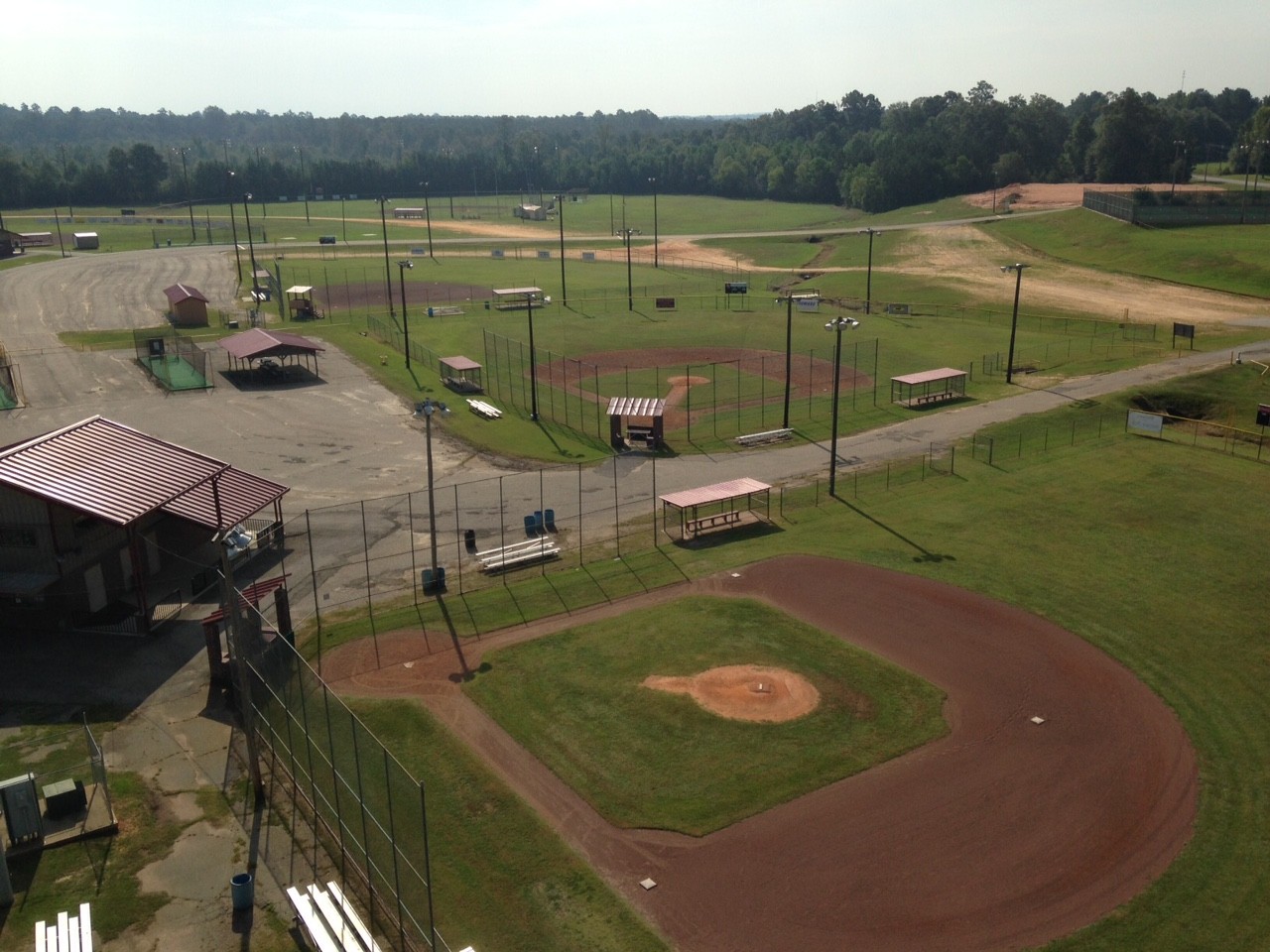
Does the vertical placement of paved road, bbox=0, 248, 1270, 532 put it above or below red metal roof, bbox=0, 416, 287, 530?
below

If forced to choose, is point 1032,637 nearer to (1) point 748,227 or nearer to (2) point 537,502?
(2) point 537,502

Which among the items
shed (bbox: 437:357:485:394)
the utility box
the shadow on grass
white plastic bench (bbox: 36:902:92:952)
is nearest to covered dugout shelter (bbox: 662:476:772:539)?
the shadow on grass

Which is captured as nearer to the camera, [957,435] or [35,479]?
[35,479]

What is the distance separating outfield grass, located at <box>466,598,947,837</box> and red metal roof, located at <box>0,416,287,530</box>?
1242 cm

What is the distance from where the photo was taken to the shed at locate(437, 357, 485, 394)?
67938 millimetres

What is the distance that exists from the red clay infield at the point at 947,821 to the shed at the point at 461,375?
118 ft

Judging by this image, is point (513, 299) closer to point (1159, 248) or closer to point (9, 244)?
point (1159, 248)

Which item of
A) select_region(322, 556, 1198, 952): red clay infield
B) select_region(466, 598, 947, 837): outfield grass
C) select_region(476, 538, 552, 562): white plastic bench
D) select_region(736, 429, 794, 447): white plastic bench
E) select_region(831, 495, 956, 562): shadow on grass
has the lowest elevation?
select_region(322, 556, 1198, 952): red clay infield

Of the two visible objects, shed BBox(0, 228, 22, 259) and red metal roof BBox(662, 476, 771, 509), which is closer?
red metal roof BBox(662, 476, 771, 509)

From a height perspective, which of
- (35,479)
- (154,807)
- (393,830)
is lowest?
(154,807)

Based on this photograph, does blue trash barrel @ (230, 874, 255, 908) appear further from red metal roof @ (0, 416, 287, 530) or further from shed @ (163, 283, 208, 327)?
shed @ (163, 283, 208, 327)

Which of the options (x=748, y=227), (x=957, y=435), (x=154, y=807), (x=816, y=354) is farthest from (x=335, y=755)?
(x=748, y=227)

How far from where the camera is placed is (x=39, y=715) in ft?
96.9

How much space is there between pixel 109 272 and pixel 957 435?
344ft
